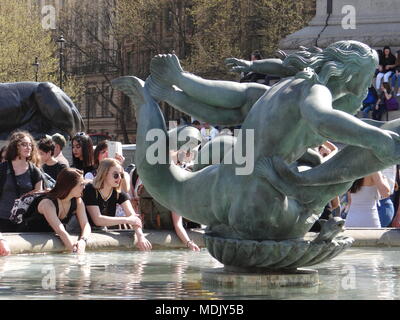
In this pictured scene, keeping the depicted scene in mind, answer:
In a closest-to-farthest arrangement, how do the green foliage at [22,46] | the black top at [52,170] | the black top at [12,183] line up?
the black top at [12,183] < the black top at [52,170] < the green foliage at [22,46]

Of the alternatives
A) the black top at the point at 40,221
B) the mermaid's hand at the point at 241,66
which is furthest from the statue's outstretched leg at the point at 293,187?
the black top at the point at 40,221

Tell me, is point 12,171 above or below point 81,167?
above

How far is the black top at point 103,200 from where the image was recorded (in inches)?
382

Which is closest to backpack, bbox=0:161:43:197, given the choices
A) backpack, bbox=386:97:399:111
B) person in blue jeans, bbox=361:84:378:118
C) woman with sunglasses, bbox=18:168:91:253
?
woman with sunglasses, bbox=18:168:91:253

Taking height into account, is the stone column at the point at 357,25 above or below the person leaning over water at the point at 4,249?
above

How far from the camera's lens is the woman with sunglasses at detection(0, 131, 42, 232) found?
9906 millimetres

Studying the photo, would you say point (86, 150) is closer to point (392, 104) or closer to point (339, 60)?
point (339, 60)

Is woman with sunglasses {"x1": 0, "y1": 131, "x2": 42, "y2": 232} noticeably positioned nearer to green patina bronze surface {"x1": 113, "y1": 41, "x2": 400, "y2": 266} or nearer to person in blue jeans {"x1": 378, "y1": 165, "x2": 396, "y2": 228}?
green patina bronze surface {"x1": 113, "y1": 41, "x2": 400, "y2": 266}

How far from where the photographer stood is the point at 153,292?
249 inches

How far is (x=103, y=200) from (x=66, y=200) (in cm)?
69

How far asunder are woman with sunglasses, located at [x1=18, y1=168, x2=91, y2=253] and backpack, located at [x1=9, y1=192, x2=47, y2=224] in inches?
1.0

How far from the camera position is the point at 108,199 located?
9.86 meters
